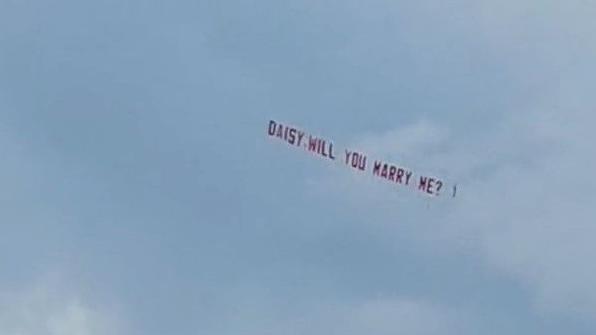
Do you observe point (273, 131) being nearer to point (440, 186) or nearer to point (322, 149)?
point (322, 149)

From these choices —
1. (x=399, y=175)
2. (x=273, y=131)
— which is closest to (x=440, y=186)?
(x=399, y=175)

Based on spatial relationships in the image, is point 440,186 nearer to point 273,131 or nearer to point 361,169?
point 361,169

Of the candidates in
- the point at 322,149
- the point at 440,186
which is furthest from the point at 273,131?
the point at 440,186

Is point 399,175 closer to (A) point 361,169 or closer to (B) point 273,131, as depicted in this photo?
(A) point 361,169

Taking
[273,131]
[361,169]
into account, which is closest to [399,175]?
[361,169]
